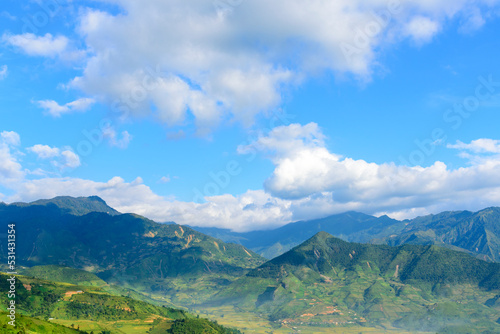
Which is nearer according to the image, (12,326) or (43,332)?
(12,326)

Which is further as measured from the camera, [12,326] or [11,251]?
[12,326]

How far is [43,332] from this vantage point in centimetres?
19875

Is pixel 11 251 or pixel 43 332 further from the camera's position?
pixel 43 332

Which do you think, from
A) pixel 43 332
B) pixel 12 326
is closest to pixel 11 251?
pixel 12 326

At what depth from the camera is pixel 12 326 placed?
175500 millimetres

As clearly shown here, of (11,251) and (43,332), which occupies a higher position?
(11,251)

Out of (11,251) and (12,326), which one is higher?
(11,251)

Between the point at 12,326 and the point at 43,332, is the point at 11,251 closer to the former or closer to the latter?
the point at 12,326

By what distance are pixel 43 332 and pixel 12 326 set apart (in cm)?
2668

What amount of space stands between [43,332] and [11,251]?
6360 cm

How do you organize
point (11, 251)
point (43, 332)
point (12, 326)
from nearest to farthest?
1. point (11, 251)
2. point (12, 326)
3. point (43, 332)

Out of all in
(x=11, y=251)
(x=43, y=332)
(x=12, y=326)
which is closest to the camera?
(x=11, y=251)

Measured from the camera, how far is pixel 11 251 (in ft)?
529
